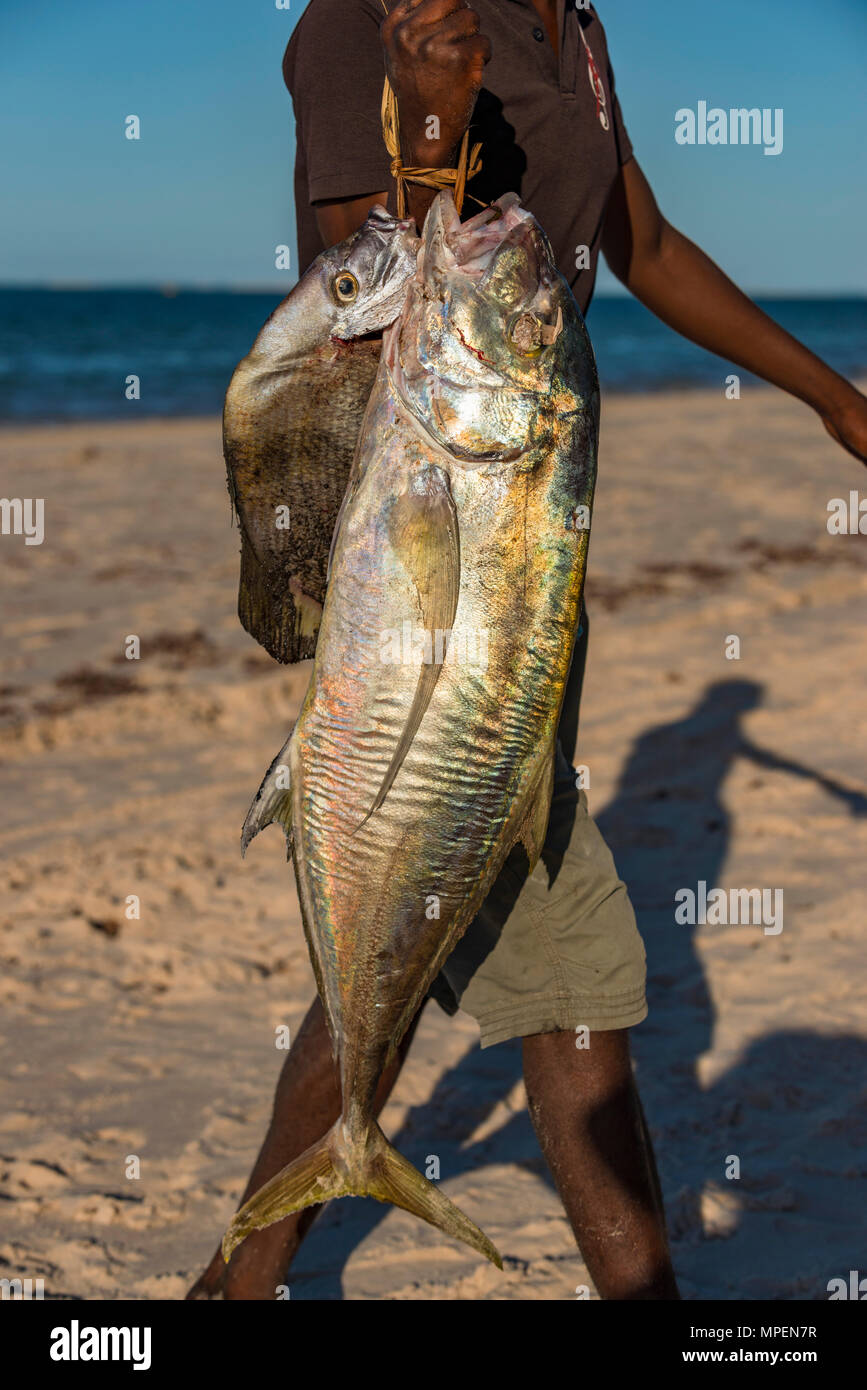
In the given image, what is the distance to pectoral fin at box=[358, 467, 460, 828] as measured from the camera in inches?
60.6

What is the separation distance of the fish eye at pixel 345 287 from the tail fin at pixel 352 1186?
47.1 inches

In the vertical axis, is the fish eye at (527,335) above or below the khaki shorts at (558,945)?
above

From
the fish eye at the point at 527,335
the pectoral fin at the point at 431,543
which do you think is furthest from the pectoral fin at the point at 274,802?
the fish eye at the point at 527,335

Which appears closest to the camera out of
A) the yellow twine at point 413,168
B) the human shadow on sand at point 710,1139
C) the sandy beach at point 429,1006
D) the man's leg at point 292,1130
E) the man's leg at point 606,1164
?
the yellow twine at point 413,168

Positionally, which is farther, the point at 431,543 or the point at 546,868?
the point at 546,868

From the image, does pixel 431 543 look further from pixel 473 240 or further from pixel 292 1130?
pixel 292 1130

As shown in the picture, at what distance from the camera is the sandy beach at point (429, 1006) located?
2775mm

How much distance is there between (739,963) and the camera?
12.4 feet

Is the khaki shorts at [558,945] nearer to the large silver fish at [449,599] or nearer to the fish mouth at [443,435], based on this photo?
the large silver fish at [449,599]

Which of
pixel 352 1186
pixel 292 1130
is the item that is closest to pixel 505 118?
pixel 352 1186

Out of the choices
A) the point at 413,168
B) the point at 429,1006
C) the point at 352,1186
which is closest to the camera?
the point at 413,168

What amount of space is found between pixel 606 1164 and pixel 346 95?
67.2 inches

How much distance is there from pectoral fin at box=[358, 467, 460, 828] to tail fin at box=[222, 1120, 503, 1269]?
2.69ft

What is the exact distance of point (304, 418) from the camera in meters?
1.85
